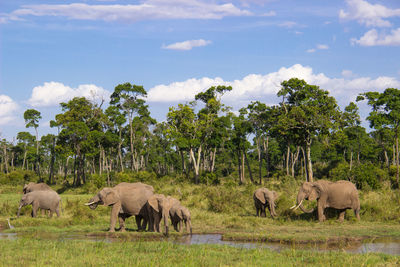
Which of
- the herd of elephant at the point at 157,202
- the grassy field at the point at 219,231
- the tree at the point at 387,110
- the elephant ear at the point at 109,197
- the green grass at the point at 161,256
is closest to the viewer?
the green grass at the point at 161,256

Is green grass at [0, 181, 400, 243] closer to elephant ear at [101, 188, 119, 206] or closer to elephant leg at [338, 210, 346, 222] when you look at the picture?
elephant leg at [338, 210, 346, 222]

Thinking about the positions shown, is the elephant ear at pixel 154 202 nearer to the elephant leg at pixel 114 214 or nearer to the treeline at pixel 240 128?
the elephant leg at pixel 114 214

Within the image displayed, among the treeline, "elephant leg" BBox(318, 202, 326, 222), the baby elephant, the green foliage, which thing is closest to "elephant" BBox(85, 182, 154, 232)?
the baby elephant

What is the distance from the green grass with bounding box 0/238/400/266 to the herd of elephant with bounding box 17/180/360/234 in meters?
3.59

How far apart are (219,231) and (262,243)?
11.4 feet

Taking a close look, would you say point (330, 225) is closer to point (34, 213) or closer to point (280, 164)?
point (34, 213)

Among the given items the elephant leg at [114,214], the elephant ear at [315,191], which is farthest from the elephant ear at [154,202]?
the elephant ear at [315,191]

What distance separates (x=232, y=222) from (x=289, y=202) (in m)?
4.26

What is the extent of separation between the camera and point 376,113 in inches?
1729

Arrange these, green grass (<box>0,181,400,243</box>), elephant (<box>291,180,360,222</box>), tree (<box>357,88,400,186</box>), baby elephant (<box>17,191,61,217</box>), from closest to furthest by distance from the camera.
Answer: green grass (<box>0,181,400,243</box>), elephant (<box>291,180,360,222</box>), baby elephant (<box>17,191,61,217</box>), tree (<box>357,88,400,186</box>)

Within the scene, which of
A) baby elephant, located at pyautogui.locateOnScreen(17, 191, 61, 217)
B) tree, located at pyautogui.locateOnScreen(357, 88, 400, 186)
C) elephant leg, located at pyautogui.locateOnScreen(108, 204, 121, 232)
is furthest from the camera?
tree, located at pyautogui.locateOnScreen(357, 88, 400, 186)

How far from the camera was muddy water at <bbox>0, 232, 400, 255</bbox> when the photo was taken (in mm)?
14906

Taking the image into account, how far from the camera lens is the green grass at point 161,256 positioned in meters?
11.7

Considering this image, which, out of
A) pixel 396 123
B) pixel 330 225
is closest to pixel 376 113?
pixel 396 123
